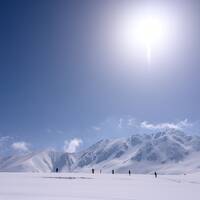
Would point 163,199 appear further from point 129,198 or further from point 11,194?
point 11,194

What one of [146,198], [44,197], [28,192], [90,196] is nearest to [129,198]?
[146,198]

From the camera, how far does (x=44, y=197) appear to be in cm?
1980

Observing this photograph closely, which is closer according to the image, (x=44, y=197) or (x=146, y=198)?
(x=44, y=197)

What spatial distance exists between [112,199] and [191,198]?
20.4 ft

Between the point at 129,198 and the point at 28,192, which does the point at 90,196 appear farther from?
the point at 28,192

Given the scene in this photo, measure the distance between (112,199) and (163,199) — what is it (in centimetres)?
363

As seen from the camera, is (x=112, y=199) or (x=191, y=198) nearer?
(x=112, y=199)

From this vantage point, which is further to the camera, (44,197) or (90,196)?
(90,196)

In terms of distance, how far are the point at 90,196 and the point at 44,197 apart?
10.8ft

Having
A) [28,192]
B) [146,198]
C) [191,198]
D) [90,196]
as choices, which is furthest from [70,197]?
[191,198]

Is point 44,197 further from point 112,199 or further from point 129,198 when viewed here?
point 129,198

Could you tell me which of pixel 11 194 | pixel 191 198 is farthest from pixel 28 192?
pixel 191 198

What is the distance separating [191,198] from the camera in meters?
22.4

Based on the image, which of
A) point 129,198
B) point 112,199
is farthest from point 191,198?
point 112,199
